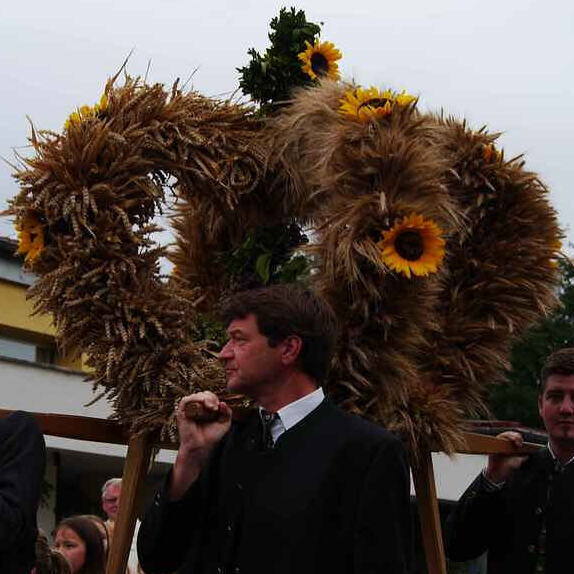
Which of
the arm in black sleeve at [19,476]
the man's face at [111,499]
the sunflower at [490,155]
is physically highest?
the sunflower at [490,155]

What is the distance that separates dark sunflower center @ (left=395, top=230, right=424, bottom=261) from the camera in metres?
5.07

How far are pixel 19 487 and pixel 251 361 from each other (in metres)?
0.72

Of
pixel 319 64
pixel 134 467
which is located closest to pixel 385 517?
pixel 134 467

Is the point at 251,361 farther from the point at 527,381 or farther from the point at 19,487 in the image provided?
the point at 527,381

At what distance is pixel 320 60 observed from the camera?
580 cm

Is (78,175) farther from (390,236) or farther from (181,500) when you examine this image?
(181,500)

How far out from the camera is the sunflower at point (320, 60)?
18.8 feet

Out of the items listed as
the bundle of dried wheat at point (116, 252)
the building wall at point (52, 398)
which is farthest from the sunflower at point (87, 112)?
the building wall at point (52, 398)

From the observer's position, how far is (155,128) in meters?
5.16

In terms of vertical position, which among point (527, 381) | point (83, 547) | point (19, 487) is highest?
point (19, 487)

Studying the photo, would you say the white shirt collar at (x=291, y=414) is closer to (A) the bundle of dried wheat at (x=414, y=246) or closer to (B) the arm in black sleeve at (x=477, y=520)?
(A) the bundle of dried wheat at (x=414, y=246)

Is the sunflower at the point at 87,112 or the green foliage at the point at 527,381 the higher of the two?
the sunflower at the point at 87,112

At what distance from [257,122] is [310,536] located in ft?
8.03

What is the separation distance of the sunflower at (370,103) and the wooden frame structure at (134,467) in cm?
131
